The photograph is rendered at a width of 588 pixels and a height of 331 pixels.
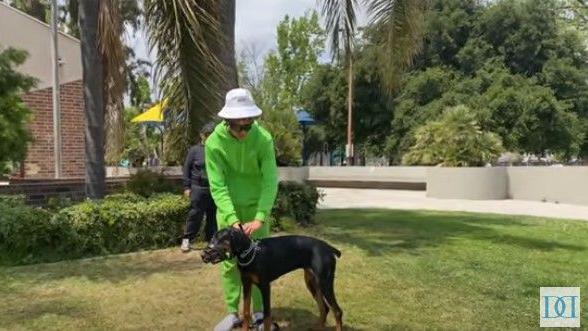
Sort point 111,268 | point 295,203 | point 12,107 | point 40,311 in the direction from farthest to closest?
point 295,203 → point 12,107 → point 111,268 → point 40,311

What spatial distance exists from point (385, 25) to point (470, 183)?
901 centimetres

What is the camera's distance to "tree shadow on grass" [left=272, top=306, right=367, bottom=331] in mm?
5199

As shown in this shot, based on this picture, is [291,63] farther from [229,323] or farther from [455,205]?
[229,323]

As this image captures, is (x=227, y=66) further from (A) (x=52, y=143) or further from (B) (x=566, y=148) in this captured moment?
(B) (x=566, y=148)

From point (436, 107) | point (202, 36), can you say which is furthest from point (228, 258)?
point (436, 107)

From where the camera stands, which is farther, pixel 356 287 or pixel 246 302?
pixel 356 287

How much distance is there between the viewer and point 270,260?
4449 mm

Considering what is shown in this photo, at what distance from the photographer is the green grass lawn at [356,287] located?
5.39 meters

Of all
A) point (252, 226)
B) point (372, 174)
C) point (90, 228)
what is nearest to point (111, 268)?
point (90, 228)

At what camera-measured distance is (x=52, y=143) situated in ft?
50.6

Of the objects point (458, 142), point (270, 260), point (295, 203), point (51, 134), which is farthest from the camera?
point (458, 142)

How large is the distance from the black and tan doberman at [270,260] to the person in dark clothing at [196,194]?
3494 mm

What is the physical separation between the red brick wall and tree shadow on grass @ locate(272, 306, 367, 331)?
34.7ft

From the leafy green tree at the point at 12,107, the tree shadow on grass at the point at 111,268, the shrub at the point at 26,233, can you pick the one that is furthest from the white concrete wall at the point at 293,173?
the shrub at the point at 26,233
